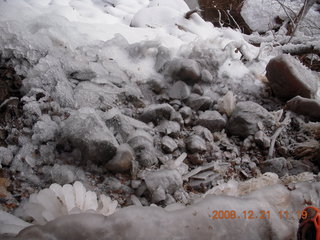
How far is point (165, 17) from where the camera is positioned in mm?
3930

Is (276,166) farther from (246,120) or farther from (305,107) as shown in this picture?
(305,107)

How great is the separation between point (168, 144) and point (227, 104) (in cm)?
82

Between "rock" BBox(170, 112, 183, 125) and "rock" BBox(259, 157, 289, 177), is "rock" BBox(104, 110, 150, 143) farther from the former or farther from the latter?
"rock" BBox(259, 157, 289, 177)

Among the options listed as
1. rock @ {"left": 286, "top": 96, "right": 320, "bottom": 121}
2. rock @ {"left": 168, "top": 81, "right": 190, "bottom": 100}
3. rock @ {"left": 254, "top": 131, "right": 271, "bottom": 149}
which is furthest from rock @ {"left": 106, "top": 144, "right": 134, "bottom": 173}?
rock @ {"left": 286, "top": 96, "right": 320, "bottom": 121}

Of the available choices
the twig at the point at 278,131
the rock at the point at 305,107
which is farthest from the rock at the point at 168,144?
the rock at the point at 305,107

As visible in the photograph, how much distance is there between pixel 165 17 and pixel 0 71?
99.7 inches

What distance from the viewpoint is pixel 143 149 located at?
6.28 ft

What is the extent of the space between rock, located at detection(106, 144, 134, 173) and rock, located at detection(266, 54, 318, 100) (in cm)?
190

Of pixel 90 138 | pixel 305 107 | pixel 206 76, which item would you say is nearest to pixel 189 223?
pixel 90 138

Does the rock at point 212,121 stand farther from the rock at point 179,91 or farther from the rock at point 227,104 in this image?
the rock at point 179,91

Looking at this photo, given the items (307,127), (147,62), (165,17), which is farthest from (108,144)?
(165,17)

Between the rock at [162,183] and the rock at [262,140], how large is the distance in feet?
3.08

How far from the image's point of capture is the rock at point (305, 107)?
8.91 feet

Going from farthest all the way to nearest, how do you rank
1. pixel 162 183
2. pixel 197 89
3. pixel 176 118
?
1. pixel 197 89
2. pixel 176 118
3. pixel 162 183
